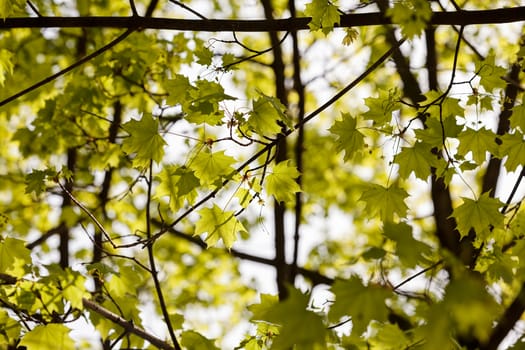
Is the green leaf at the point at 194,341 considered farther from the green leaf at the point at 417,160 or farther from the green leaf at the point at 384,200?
the green leaf at the point at 417,160

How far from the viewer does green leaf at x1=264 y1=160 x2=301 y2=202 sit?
2.95 metres

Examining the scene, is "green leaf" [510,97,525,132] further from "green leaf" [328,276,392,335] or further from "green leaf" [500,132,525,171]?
"green leaf" [328,276,392,335]

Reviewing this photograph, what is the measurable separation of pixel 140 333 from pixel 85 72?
107 inches

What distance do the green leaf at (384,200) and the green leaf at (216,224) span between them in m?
0.68

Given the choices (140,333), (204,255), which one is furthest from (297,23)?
(204,255)

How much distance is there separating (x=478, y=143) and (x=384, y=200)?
560mm

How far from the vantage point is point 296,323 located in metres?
1.78

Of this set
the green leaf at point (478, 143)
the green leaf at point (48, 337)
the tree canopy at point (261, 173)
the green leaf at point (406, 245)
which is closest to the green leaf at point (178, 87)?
the tree canopy at point (261, 173)

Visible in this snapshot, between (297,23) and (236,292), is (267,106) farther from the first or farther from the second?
(236,292)

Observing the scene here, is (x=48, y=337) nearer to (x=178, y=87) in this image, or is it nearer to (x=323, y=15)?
(x=178, y=87)

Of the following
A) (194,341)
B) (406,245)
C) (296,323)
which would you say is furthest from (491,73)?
(194,341)

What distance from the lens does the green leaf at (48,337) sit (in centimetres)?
286

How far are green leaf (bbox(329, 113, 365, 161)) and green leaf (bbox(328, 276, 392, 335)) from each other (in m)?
1.34

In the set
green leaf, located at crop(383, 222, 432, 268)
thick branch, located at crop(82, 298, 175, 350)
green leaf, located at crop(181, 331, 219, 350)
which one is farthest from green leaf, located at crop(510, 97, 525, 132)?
thick branch, located at crop(82, 298, 175, 350)
